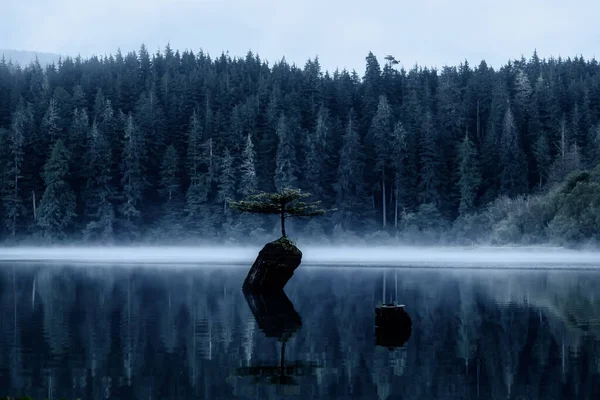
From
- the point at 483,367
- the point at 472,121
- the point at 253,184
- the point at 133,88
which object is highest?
A: the point at 133,88

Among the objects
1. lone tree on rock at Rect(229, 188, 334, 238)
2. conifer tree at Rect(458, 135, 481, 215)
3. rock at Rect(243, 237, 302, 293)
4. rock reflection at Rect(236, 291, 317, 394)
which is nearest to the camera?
rock reflection at Rect(236, 291, 317, 394)

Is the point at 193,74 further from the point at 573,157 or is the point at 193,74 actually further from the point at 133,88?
the point at 573,157

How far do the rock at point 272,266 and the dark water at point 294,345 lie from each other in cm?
165

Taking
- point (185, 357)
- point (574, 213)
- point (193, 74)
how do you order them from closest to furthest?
point (185, 357), point (574, 213), point (193, 74)

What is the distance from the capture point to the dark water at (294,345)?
43.5ft

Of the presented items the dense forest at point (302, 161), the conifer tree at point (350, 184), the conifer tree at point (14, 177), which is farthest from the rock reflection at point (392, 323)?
the conifer tree at point (14, 177)

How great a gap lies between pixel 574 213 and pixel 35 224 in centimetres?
6818

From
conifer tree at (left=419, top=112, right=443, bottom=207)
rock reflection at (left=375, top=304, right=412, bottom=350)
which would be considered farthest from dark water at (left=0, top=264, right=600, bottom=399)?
conifer tree at (left=419, top=112, right=443, bottom=207)

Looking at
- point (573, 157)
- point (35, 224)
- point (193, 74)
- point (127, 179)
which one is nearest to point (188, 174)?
point (127, 179)

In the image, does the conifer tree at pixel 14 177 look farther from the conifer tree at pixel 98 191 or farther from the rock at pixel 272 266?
the rock at pixel 272 266

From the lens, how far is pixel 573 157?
93688mm

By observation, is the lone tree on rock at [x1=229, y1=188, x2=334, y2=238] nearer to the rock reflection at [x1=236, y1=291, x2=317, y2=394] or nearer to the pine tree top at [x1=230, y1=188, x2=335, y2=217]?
the pine tree top at [x1=230, y1=188, x2=335, y2=217]

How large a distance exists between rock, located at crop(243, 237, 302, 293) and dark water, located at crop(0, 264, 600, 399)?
1.65m

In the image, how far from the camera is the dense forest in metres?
96.0
